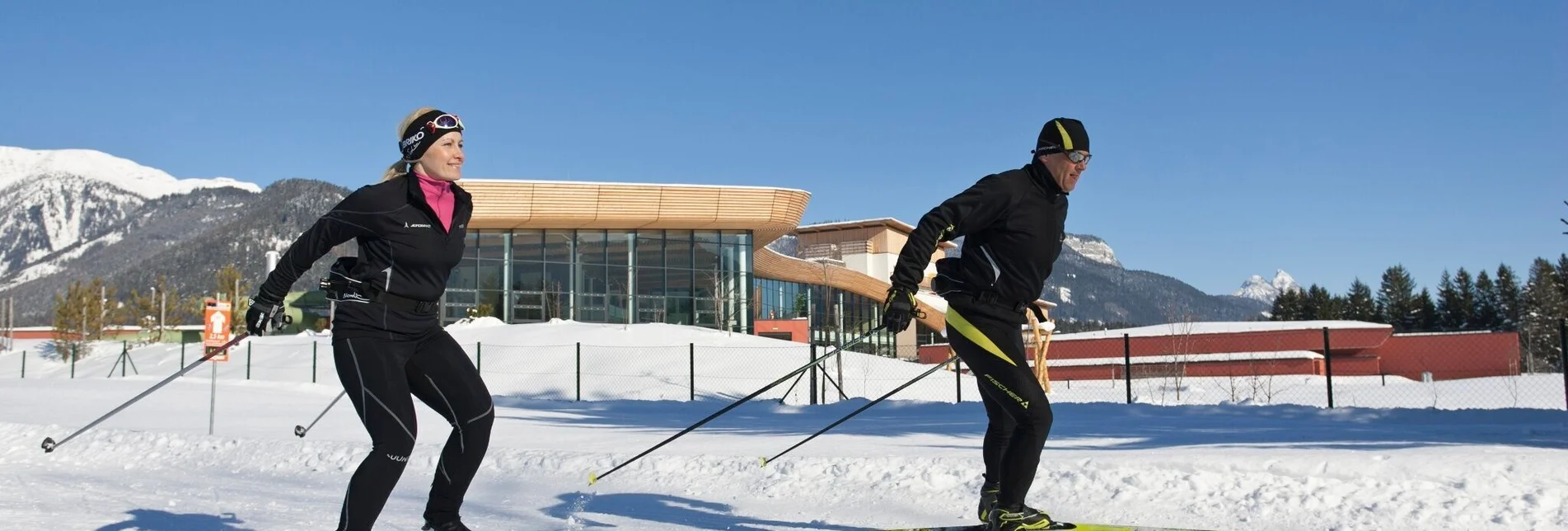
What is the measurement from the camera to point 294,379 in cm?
2761

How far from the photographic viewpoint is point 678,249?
146ft

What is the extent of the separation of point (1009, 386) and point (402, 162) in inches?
98.9

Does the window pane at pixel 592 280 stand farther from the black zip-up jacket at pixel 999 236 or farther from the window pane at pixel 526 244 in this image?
the black zip-up jacket at pixel 999 236

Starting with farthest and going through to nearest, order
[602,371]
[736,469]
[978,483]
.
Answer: [602,371] → [736,469] → [978,483]

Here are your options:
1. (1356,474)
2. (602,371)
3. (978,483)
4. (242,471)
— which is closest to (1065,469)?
(978,483)

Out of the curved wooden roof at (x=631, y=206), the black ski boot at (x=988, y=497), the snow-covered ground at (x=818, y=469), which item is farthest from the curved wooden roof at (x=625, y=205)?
the black ski boot at (x=988, y=497)

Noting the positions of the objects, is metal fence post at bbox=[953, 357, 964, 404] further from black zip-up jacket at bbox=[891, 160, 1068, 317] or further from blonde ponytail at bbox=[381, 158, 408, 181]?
blonde ponytail at bbox=[381, 158, 408, 181]

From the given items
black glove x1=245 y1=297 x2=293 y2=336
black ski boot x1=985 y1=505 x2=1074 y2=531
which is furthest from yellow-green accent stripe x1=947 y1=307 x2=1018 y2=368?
black glove x1=245 y1=297 x2=293 y2=336

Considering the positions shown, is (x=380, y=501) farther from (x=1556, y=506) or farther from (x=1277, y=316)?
(x=1277, y=316)

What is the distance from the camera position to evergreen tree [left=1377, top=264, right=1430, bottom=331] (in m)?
76.4

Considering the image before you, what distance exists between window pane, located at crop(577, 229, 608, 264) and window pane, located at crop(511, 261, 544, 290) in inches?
62.9

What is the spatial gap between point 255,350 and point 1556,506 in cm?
3517

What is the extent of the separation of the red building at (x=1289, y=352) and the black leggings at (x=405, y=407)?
38.4 m

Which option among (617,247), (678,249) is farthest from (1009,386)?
(678,249)
